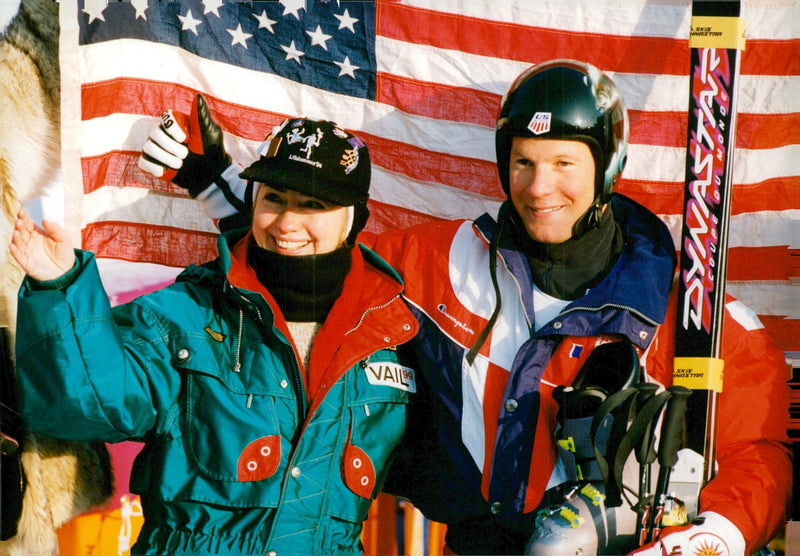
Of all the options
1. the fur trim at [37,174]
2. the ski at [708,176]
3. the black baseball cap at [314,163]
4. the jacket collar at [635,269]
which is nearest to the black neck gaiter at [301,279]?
the black baseball cap at [314,163]

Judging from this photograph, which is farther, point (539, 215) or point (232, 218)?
point (232, 218)

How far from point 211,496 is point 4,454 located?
1.11m

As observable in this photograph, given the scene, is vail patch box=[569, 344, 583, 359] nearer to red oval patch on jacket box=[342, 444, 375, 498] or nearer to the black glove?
red oval patch on jacket box=[342, 444, 375, 498]

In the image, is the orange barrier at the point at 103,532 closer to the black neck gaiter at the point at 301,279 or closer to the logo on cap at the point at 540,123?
the black neck gaiter at the point at 301,279

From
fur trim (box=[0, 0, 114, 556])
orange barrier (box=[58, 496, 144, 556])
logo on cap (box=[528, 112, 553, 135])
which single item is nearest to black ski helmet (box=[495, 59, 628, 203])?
logo on cap (box=[528, 112, 553, 135])

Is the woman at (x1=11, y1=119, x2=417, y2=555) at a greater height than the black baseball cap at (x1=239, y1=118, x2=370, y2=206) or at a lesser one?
lesser

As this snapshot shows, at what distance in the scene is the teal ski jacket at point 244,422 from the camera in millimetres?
3602

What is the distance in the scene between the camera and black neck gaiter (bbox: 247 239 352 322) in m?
3.79

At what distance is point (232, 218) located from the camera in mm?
4527

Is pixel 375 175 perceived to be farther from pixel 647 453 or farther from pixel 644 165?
pixel 647 453

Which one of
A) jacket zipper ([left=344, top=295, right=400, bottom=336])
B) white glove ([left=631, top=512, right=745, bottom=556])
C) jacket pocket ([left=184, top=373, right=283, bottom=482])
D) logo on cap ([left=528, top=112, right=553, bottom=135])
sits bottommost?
white glove ([left=631, top=512, right=745, bottom=556])

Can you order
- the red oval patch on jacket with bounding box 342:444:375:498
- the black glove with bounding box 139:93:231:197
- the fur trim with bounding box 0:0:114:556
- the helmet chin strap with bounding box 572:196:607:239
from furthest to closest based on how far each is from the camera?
1. the black glove with bounding box 139:93:231:197
2. the fur trim with bounding box 0:0:114:556
3. the helmet chin strap with bounding box 572:196:607:239
4. the red oval patch on jacket with bounding box 342:444:375:498

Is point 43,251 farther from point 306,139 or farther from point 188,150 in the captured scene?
point 188,150

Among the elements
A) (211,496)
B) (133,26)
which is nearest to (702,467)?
(211,496)
